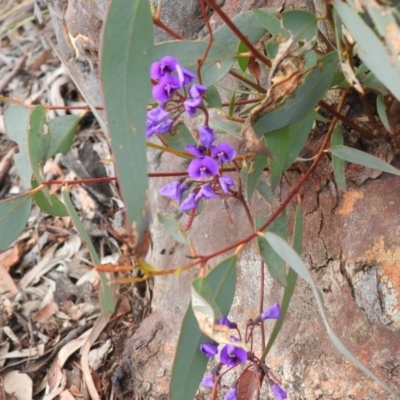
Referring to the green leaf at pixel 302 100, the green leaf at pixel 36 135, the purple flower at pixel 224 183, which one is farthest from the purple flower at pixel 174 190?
the green leaf at pixel 36 135

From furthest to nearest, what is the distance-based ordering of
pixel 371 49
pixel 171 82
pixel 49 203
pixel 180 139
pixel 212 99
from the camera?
1. pixel 49 203
2. pixel 180 139
3. pixel 212 99
4. pixel 171 82
5. pixel 371 49

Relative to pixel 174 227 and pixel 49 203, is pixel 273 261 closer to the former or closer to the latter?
pixel 174 227

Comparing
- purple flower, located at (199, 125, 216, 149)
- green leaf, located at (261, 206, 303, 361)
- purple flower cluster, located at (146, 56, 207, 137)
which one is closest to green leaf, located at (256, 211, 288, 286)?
green leaf, located at (261, 206, 303, 361)

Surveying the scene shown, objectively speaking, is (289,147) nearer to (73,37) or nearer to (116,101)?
(116,101)

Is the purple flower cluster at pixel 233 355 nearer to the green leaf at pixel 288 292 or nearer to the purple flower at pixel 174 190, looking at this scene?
the green leaf at pixel 288 292

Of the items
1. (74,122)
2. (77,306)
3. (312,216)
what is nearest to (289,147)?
(312,216)

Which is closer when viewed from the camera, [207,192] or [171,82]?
[171,82]

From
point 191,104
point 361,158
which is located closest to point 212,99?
point 191,104
